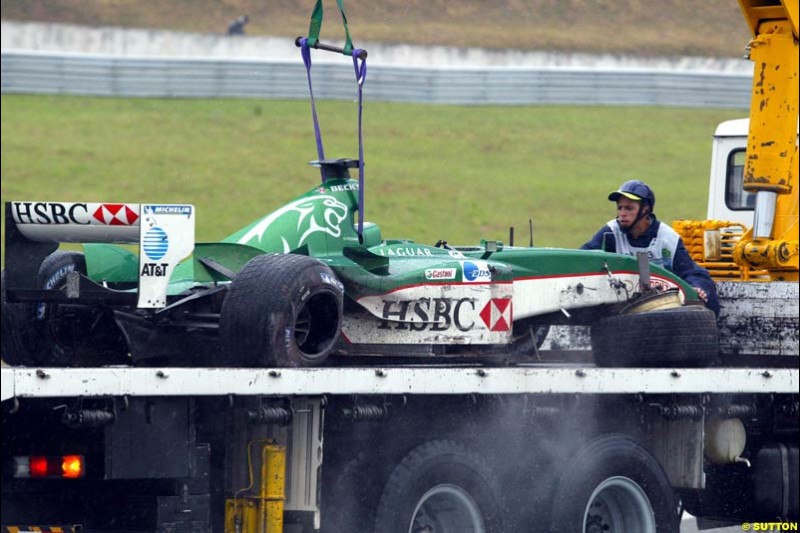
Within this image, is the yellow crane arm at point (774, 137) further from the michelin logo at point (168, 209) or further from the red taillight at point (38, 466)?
the red taillight at point (38, 466)

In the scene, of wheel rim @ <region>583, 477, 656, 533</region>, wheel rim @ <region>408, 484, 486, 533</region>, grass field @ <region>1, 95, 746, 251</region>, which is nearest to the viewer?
wheel rim @ <region>408, 484, 486, 533</region>

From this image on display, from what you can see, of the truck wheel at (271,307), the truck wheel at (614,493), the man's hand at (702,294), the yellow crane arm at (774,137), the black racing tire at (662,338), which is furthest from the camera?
the yellow crane arm at (774,137)

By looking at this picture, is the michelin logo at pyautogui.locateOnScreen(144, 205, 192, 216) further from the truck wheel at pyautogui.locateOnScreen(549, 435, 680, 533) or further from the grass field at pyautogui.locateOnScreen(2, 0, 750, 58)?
the grass field at pyautogui.locateOnScreen(2, 0, 750, 58)

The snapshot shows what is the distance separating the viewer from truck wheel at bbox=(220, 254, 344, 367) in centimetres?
750

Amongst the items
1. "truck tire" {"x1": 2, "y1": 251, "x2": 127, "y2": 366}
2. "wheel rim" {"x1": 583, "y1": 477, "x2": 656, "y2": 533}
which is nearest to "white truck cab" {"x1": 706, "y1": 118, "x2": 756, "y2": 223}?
"wheel rim" {"x1": 583, "y1": 477, "x2": 656, "y2": 533}

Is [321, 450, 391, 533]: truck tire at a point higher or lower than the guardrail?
lower

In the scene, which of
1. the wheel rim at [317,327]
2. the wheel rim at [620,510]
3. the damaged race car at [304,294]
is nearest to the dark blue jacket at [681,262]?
the damaged race car at [304,294]

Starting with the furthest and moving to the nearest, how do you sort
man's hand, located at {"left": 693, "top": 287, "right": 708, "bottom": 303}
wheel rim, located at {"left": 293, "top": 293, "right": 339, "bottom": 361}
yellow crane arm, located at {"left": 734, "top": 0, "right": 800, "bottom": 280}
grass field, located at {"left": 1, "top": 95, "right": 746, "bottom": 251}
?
1. grass field, located at {"left": 1, "top": 95, "right": 746, "bottom": 251}
2. yellow crane arm, located at {"left": 734, "top": 0, "right": 800, "bottom": 280}
3. man's hand, located at {"left": 693, "top": 287, "right": 708, "bottom": 303}
4. wheel rim, located at {"left": 293, "top": 293, "right": 339, "bottom": 361}

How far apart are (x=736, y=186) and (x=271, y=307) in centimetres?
638

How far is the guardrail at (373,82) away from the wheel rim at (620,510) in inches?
967

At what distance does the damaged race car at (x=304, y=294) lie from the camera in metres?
7.52

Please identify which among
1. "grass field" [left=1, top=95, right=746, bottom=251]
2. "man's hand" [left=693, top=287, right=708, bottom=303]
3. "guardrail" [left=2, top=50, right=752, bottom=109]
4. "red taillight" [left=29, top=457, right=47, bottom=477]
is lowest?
"red taillight" [left=29, top=457, right=47, bottom=477]

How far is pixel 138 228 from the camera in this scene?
293 inches

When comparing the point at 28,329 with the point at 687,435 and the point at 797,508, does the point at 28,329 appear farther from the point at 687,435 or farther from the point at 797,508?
the point at 797,508
